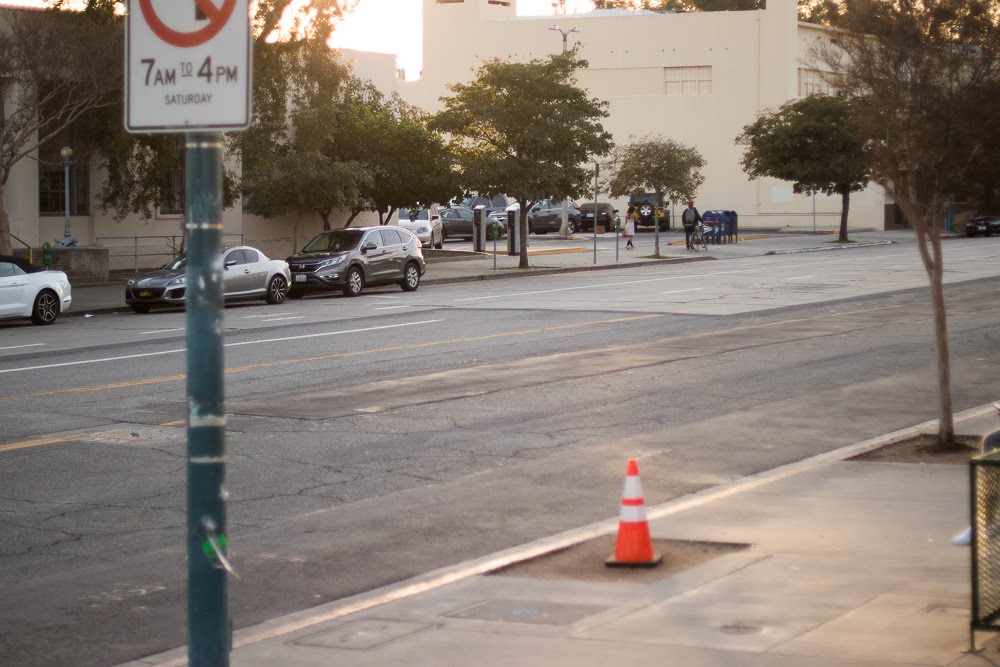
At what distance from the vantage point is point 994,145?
1141 cm

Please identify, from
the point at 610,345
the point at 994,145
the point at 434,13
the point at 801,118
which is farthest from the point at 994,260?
the point at 434,13

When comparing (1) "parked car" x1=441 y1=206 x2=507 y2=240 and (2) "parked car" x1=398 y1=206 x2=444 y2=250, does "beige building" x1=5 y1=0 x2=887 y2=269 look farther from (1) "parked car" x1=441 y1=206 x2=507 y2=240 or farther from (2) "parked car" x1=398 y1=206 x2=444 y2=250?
(2) "parked car" x1=398 y1=206 x2=444 y2=250

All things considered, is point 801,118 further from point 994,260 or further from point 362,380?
point 362,380

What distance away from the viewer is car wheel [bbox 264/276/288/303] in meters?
30.8

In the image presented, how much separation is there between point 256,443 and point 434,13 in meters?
71.9

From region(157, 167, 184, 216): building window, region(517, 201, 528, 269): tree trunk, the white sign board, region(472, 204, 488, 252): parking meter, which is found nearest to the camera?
the white sign board

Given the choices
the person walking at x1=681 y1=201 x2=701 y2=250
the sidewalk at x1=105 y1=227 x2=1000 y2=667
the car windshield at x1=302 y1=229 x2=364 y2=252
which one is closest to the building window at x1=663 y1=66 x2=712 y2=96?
the person walking at x1=681 y1=201 x2=701 y2=250

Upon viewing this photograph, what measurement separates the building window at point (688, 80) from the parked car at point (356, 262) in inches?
1708

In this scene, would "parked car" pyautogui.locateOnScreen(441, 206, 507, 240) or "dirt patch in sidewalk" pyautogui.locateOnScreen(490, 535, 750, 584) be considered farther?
"parked car" pyautogui.locateOnScreen(441, 206, 507, 240)

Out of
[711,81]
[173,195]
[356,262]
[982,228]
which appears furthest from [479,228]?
[711,81]

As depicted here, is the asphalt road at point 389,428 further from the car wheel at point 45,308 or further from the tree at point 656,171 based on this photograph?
the tree at point 656,171

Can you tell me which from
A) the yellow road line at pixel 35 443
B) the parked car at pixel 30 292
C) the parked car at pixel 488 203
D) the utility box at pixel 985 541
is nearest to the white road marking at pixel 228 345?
the yellow road line at pixel 35 443

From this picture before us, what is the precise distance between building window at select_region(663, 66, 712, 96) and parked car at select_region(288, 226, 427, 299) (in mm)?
43385

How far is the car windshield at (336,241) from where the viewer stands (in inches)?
1316
